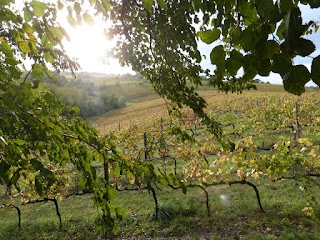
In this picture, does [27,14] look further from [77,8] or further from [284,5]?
[284,5]

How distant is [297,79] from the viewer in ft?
2.44

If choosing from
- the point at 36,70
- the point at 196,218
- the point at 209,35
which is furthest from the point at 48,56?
the point at 196,218

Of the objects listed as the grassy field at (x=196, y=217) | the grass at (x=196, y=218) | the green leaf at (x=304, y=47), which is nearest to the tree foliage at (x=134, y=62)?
the green leaf at (x=304, y=47)

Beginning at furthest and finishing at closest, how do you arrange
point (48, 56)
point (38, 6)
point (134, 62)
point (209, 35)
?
point (134, 62)
point (48, 56)
point (38, 6)
point (209, 35)

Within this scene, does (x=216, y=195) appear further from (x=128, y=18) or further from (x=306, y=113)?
(x=306, y=113)

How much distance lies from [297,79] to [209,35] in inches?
11.9

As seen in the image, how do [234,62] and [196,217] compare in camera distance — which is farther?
[196,217]

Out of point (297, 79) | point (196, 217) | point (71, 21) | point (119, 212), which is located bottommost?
point (196, 217)

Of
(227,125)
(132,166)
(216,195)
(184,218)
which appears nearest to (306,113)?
(227,125)

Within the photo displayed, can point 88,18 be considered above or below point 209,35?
above

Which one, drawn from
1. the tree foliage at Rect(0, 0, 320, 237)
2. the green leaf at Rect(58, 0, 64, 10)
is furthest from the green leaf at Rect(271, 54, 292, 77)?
the green leaf at Rect(58, 0, 64, 10)

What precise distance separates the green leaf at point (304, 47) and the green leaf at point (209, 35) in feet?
0.84

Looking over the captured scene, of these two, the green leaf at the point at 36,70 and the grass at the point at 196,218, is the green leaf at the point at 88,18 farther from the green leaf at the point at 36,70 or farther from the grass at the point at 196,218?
the grass at the point at 196,218

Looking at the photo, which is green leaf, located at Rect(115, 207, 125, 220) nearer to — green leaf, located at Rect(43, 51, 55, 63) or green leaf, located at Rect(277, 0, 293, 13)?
green leaf, located at Rect(43, 51, 55, 63)
